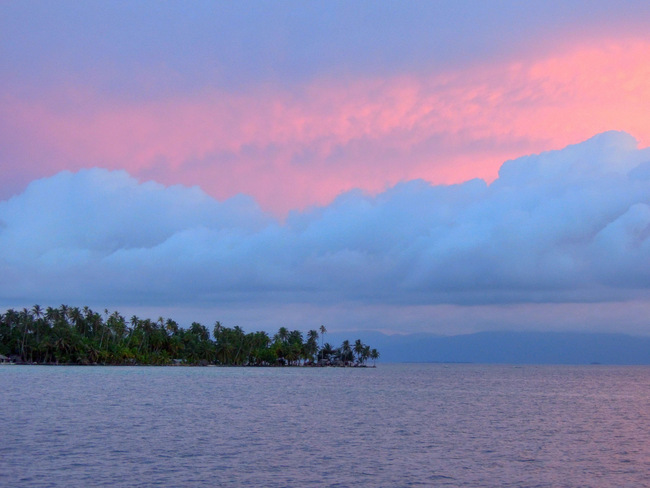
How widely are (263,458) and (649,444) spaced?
33863 millimetres

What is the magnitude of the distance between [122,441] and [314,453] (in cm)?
1553

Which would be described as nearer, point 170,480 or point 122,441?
point 170,480

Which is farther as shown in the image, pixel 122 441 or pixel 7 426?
pixel 7 426

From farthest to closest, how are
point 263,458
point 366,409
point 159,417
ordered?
point 366,409, point 159,417, point 263,458

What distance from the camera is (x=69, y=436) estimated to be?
53688 millimetres

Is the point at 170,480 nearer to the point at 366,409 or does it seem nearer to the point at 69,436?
the point at 69,436

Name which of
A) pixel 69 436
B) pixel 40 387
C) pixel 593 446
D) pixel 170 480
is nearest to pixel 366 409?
pixel 593 446

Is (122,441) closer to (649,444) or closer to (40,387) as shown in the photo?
(649,444)

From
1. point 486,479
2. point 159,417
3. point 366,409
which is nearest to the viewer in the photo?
point 486,479

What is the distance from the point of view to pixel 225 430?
199ft

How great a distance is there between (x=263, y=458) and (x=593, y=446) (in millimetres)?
28295

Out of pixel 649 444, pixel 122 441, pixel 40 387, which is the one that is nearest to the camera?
pixel 122 441

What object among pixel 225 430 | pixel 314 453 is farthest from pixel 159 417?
pixel 314 453

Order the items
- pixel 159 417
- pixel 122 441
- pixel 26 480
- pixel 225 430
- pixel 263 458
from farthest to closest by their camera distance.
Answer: pixel 159 417 → pixel 225 430 → pixel 122 441 → pixel 263 458 → pixel 26 480
